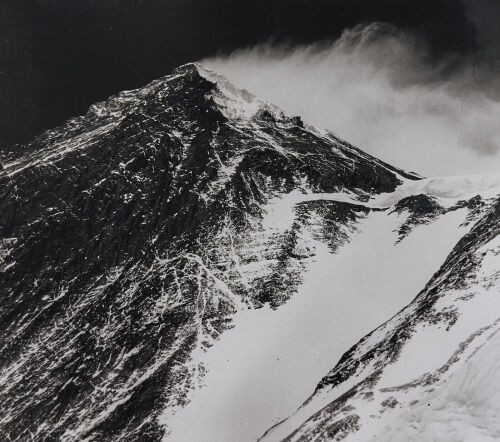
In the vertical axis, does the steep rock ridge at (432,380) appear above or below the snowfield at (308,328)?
above

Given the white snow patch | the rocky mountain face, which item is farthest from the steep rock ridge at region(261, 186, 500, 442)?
the white snow patch

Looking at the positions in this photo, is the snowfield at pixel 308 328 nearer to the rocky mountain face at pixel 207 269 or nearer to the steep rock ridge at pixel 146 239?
the rocky mountain face at pixel 207 269

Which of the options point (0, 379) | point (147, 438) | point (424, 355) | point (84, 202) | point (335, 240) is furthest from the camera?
point (84, 202)

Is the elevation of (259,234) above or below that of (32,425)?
above

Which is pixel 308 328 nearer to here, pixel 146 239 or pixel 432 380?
pixel 432 380

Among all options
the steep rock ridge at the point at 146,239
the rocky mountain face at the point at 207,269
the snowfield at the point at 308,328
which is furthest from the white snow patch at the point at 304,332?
the steep rock ridge at the point at 146,239

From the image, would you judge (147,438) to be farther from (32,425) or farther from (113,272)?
(113,272)

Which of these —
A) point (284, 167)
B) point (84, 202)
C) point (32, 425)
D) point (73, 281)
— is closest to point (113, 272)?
point (73, 281)
